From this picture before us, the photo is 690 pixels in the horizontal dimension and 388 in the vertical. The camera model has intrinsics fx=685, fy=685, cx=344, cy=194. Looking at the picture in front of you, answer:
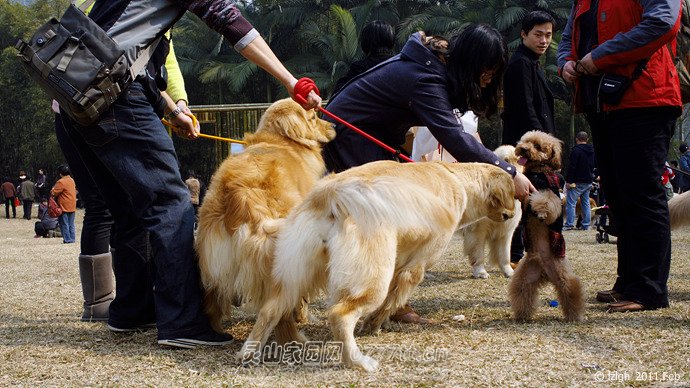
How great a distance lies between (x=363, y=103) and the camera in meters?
4.21

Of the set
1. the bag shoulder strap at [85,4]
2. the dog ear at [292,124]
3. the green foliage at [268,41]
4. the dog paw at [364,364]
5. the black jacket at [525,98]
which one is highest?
the green foliage at [268,41]

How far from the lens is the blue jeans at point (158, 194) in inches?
131

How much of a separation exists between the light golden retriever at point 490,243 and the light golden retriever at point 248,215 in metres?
2.97

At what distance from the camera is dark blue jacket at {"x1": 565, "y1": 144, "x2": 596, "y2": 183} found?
13.8 metres

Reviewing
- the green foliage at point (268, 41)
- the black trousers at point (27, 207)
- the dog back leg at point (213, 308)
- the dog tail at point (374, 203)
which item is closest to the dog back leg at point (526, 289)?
the dog tail at point (374, 203)

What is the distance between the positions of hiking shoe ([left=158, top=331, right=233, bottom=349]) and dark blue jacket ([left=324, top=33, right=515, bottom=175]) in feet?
4.46

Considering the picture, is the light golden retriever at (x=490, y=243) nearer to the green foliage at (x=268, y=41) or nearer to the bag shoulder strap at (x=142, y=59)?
the bag shoulder strap at (x=142, y=59)

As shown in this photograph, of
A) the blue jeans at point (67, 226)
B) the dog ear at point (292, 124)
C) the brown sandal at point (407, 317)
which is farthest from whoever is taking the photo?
the blue jeans at point (67, 226)

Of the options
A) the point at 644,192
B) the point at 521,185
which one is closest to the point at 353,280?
the point at 521,185

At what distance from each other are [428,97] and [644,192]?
153cm

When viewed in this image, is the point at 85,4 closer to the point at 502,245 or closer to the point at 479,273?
the point at 479,273

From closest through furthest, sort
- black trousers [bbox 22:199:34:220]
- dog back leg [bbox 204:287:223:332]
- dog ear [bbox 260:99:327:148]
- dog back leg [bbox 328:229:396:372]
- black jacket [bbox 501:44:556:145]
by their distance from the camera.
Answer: dog back leg [bbox 328:229:396:372], dog back leg [bbox 204:287:223:332], dog ear [bbox 260:99:327:148], black jacket [bbox 501:44:556:145], black trousers [bbox 22:199:34:220]

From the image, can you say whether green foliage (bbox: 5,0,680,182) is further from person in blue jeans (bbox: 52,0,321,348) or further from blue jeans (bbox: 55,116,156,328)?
person in blue jeans (bbox: 52,0,321,348)

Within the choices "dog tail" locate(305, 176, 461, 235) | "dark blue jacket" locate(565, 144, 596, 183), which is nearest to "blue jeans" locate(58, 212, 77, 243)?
"dark blue jacket" locate(565, 144, 596, 183)
